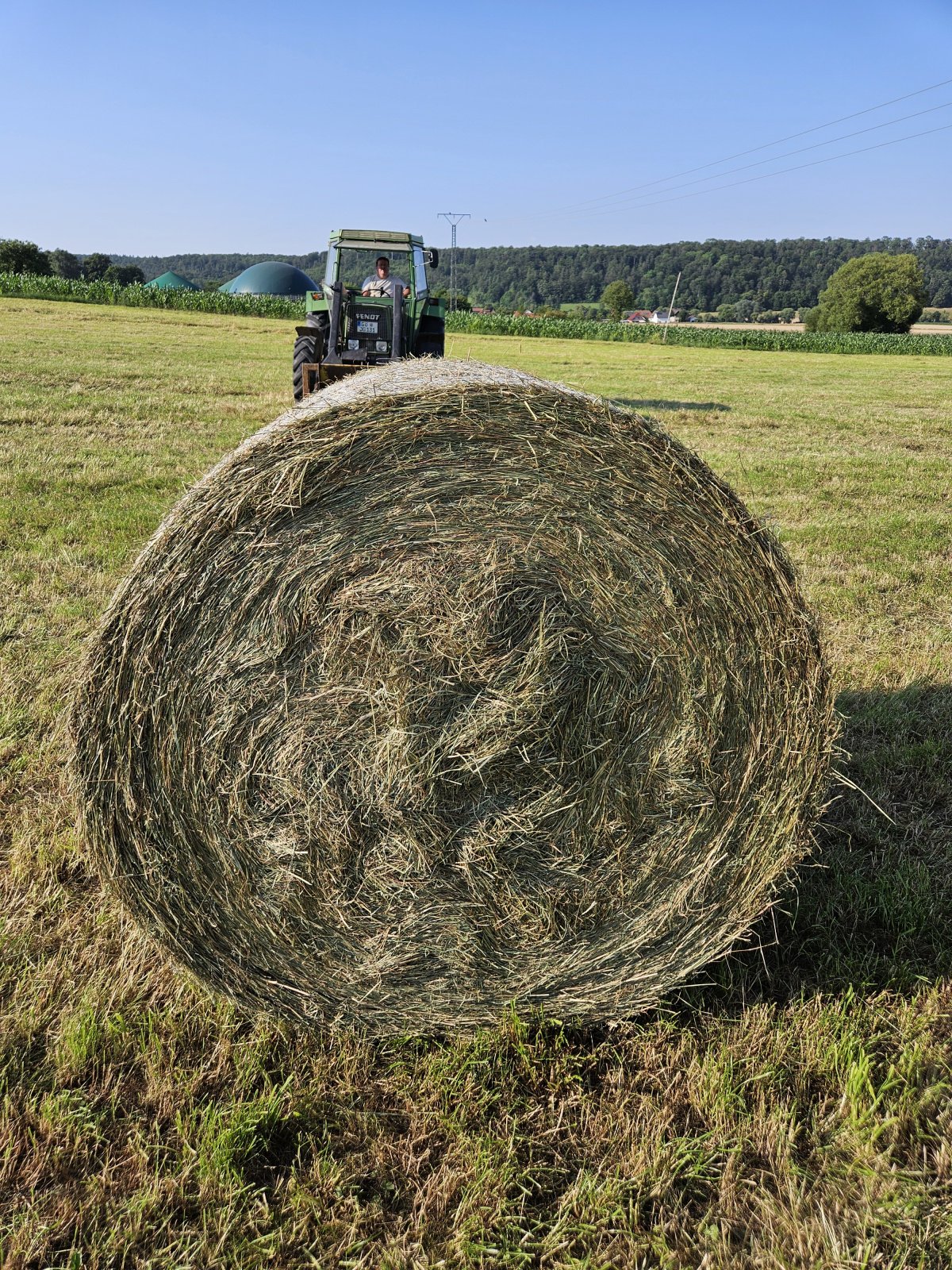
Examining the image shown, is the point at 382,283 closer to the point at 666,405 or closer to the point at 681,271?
the point at 666,405

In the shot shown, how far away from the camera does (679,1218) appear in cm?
218

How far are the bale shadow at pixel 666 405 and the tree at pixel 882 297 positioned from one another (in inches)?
2349

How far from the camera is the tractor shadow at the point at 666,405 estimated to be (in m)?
15.3

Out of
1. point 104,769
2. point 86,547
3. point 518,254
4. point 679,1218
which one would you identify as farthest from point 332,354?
point 518,254

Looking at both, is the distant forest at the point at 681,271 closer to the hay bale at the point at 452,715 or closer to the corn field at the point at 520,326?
the corn field at the point at 520,326


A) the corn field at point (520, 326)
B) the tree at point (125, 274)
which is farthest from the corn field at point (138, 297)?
the tree at point (125, 274)

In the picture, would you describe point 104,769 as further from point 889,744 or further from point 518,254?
point 518,254

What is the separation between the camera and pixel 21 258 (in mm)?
55656

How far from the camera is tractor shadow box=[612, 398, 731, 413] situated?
15.3 metres

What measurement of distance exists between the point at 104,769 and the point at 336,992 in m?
0.93

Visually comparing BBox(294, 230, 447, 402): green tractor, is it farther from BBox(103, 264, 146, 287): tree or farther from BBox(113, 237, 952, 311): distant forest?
BBox(113, 237, 952, 311): distant forest

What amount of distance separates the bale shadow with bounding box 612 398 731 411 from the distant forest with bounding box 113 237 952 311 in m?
95.6

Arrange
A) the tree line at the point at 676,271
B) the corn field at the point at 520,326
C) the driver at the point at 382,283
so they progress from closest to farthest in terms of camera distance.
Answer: the driver at the point at 382,283 < the corn field at the point at 520,326 < the tree line at the point at 676,271

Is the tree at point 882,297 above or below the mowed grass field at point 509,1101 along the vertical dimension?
above
